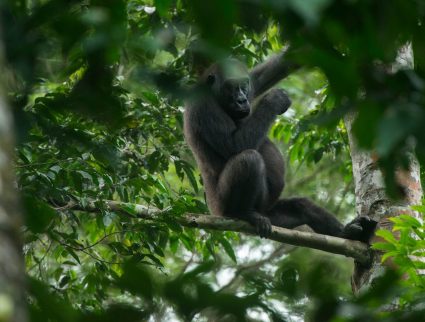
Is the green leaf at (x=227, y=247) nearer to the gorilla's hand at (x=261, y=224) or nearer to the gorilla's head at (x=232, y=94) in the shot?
the gorilla's hand at (x=261, y=224)

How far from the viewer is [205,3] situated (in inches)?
50.8

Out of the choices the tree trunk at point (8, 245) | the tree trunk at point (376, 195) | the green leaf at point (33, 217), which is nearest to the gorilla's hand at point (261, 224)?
the tree trunk at point (376, 195)

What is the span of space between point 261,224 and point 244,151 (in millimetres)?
1119

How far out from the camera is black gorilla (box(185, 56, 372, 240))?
759 centimetres

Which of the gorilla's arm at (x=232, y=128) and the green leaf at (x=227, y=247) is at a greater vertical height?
the gorilla's arm at (x=232, y=128)

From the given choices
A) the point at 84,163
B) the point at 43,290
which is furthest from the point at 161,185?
the point at 43,290

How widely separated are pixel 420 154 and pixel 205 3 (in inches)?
25.6

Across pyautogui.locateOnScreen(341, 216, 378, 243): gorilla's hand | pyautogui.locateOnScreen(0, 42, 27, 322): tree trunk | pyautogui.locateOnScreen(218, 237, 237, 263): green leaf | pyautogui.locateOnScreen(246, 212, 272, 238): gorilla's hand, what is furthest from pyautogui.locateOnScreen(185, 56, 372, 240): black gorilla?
pyautogui.locateOnScreen(0, 42, 27, 322): tree trunk

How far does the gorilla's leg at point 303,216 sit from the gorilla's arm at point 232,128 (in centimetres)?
89

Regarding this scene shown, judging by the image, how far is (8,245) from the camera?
1.01 m

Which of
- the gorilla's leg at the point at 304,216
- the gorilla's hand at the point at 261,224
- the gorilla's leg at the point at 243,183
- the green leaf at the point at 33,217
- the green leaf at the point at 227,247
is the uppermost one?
the green leaf at the point at 33,217

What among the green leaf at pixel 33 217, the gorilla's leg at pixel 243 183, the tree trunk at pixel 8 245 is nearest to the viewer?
the tree trunk at pixel 8 245

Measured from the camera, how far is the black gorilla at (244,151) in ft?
24.9

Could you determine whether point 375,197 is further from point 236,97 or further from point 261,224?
point 236,97
